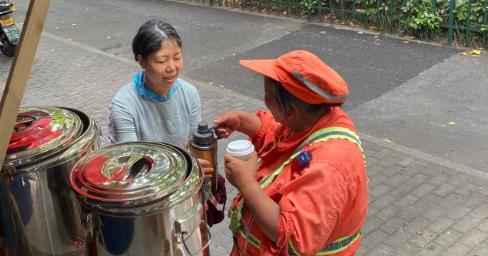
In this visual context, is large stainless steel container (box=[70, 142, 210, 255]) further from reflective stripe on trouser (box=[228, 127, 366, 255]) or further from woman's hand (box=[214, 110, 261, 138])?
woman's hand (box=[214, 110, 261, 138])

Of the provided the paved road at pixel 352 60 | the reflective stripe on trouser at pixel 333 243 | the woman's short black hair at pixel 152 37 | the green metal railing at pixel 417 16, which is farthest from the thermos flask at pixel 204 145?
the green metal railing at pixel 417 16

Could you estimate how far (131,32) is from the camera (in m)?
9.03

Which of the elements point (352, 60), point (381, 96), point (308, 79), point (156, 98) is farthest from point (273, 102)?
point (352, 60)

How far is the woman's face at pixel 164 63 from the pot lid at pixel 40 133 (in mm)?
531

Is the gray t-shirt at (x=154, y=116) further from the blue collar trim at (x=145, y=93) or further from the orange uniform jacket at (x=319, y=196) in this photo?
the orange uniform jacket at (x=319, y=196)

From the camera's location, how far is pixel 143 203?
1546 millimetres

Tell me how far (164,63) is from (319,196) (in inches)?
42.0

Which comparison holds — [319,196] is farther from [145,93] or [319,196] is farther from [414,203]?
[414,203]

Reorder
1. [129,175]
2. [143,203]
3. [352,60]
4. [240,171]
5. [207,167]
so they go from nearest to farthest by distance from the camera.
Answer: [143,203], [129,175], [240,171], [207,167], [352,60]

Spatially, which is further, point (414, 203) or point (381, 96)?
point (381, 96)

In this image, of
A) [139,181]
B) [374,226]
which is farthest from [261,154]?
[374,226]

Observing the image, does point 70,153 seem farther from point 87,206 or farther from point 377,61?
point 377,61

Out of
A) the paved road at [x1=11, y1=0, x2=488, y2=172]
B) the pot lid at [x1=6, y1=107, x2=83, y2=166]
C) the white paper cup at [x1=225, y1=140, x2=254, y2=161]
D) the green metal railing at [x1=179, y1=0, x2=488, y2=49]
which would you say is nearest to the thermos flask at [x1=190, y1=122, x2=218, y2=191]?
the white paper cup at [x1=225, y1=140, x2=254, y2=161]

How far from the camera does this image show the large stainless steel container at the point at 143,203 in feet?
5.11
